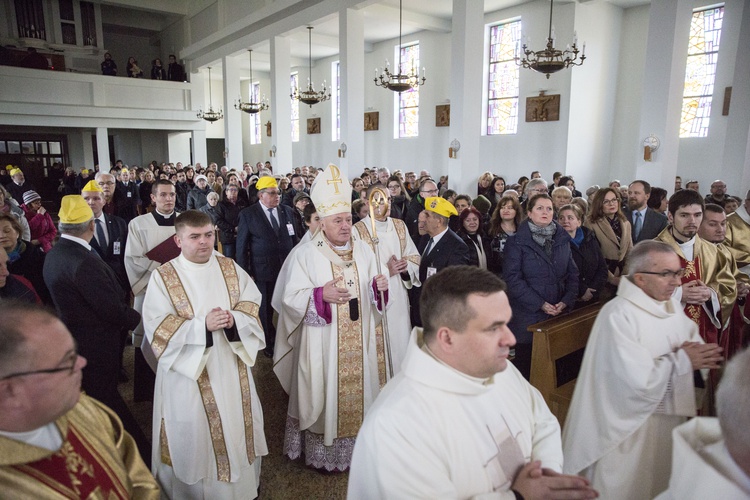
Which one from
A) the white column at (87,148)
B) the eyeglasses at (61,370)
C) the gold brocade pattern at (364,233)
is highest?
the white column at (87,148)

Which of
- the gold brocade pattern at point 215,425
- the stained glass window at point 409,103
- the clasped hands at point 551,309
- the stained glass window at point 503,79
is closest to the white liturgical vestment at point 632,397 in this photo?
the clasped hands at point 551,309

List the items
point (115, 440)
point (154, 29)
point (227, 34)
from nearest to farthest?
point (115, 440)
point (227, 34)
point (154, 29)

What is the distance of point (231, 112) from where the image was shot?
60.2ft

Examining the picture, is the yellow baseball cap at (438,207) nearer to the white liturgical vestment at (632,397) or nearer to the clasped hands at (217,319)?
the white liturgical vestment at (632,397)

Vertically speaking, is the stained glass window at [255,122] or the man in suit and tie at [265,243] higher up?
the stained glass window at [255,122]

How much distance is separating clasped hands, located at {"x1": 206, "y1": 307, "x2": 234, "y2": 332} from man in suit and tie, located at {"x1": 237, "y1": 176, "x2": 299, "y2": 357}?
291cm

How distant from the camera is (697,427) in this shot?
1.48m

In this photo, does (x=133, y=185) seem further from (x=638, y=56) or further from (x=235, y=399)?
(x=638, y=56)

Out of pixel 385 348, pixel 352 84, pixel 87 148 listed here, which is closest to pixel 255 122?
pixel 87 148

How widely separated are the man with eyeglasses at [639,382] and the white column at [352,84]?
10527 millimetres

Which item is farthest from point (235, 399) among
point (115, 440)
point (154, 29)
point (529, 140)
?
point (154, 29)

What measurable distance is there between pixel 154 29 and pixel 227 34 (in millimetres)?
7440

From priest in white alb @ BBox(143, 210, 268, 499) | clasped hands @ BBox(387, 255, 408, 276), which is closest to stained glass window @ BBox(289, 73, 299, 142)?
clasped hands @ BBox(387, 255, 408, 276)

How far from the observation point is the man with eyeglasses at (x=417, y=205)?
259 inches
